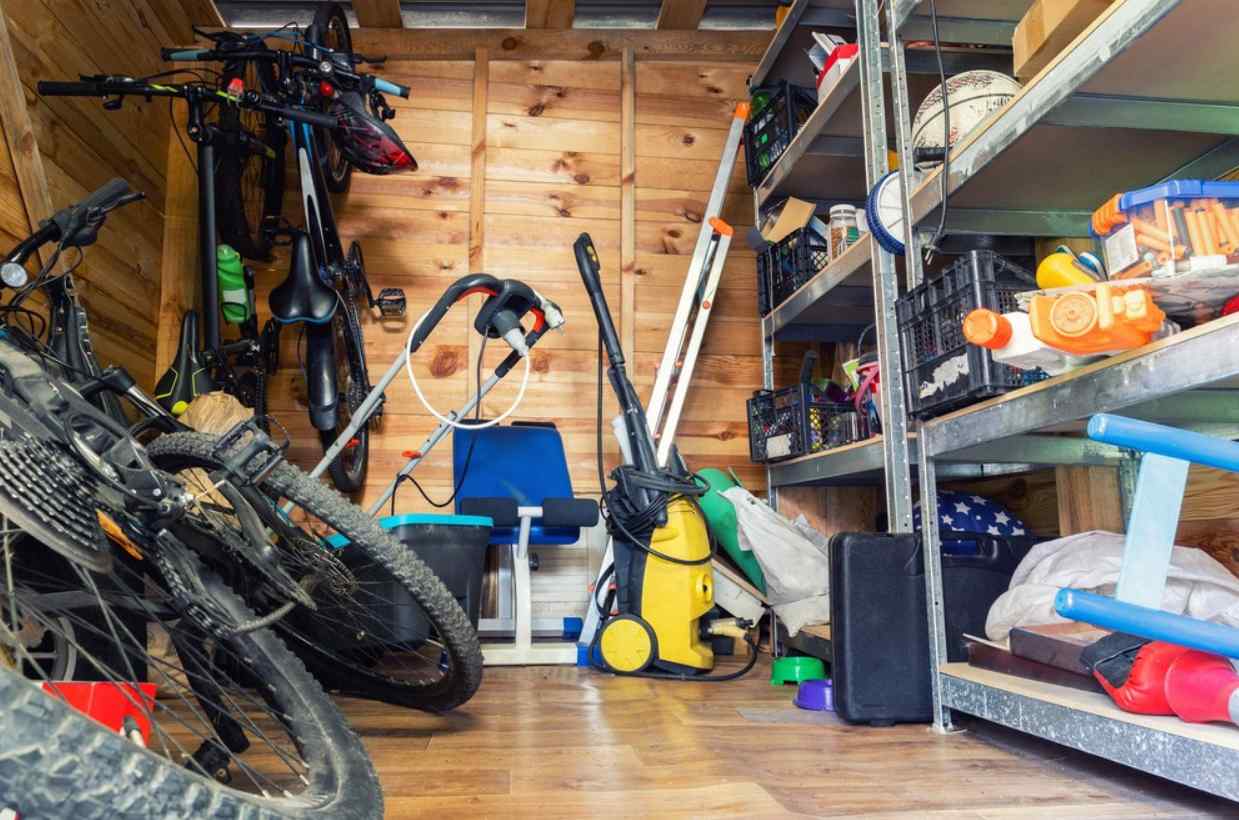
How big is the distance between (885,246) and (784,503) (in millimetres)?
1120

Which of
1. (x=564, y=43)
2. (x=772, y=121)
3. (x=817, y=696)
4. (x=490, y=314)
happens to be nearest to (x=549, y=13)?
(x=564, y=43)

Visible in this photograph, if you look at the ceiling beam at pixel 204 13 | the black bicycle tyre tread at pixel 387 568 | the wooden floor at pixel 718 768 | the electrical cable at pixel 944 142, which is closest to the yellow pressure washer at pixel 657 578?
the wooden floor at pixel 718 768

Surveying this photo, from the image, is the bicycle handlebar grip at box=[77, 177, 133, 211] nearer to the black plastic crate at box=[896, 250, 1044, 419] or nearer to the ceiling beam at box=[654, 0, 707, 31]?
the black plastic crate at box=[896, 250, 1044, 419]

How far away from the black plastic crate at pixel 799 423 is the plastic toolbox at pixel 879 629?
0.54 m

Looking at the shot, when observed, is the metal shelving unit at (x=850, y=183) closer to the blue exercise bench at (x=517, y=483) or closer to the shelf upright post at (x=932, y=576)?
the shelf upright post at (x=932, y=576)

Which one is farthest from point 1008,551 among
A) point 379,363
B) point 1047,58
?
point 379,363

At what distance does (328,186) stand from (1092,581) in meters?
2.48

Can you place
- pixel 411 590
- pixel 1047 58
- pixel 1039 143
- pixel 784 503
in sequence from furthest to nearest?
pixel 784 503
pixel 1039 143
pixel 1047 58
pixel 411 590

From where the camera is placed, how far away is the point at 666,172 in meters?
3.25

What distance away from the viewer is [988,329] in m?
1.27

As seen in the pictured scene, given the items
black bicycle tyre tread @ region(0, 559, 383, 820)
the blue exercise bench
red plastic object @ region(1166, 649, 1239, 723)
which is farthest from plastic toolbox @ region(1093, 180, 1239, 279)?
the blue exercise bench

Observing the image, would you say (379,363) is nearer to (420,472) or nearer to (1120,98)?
(420,472)

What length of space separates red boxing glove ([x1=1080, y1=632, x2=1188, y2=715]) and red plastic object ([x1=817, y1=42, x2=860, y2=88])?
153 cm

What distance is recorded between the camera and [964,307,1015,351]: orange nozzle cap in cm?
127
